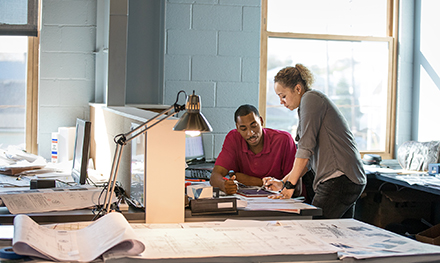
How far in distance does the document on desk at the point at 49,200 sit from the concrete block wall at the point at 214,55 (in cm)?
214

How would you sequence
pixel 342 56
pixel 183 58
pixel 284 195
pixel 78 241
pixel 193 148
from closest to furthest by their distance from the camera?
pixel 78 241
pixel 284 195
pixel 193 148
pixel 183 58
pixel 342 56

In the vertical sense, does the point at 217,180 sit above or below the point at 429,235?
above

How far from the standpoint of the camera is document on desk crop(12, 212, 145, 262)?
117 centimetres

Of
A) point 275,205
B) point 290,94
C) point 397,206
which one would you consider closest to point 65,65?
point 290,94

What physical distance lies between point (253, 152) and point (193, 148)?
1086mm

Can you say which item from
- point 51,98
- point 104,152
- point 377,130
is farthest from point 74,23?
point 377,130

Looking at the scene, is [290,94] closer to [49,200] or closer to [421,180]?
[49,200]

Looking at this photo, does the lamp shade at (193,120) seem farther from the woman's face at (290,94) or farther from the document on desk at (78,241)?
the woman's face at (290,94)

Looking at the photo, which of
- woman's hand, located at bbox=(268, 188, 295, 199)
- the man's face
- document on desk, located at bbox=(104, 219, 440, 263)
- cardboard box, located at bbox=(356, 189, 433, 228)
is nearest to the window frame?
the man's face

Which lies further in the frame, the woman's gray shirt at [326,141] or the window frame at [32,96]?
the window frame at [32,96]

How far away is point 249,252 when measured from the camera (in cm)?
127

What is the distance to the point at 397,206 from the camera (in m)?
3.85

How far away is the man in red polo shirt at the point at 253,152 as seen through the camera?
2.67 metres


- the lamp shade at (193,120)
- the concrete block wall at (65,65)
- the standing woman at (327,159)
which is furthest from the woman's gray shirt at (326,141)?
the concrete block wall at (65,65)
